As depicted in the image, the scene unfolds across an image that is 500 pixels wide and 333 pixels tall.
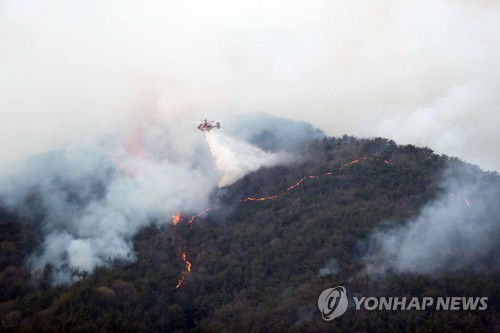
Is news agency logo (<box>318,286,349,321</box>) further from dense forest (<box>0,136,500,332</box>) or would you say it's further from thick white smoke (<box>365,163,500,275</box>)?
thick white smoke (<box>365,163,500,275</box>)

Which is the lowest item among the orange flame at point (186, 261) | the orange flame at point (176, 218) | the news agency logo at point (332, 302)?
the news agency logo at point (332, 302)

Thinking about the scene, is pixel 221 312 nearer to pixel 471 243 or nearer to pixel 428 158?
pixel 471 243

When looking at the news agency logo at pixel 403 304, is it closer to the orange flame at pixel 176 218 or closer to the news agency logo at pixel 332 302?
the news agency logo at pixel 332 302

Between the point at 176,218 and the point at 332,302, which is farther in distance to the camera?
the point at 176,218

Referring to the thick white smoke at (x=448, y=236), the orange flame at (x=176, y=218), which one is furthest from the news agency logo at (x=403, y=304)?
the orange flame at (x=176, y=218)

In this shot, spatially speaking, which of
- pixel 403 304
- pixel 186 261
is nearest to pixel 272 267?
pixel 186 261

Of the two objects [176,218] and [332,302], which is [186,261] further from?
[332,302]

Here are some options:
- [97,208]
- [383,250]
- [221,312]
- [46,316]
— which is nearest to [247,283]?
[221,312]
